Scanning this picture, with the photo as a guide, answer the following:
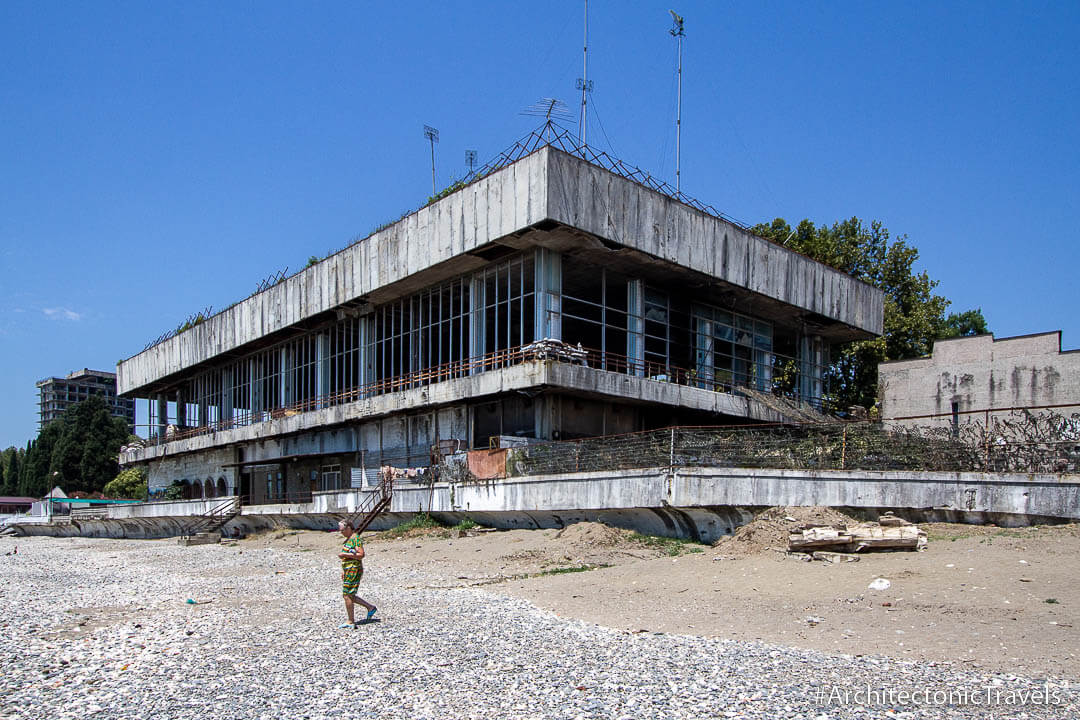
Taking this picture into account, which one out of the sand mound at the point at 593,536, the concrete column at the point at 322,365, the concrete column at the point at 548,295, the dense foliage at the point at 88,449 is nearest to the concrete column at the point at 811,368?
the concrete column at the point at 548,295

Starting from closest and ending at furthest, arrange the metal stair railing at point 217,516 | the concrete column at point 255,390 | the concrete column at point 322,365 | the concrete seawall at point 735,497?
the concrete seawall at point 735,497 < the metal stair railing at point 217,516 < the concrete column at point 322,365 < the concrete column at point 255,390

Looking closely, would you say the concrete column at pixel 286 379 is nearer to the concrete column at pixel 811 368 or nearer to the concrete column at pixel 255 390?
the concrete column at pixel 255 390

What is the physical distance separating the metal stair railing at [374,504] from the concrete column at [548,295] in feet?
23.5

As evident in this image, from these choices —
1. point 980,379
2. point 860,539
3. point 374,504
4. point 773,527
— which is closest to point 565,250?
point 374,504

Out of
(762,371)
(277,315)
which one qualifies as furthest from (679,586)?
(277,315)

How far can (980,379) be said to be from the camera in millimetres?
36062

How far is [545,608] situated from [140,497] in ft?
188

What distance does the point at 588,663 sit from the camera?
35.8 feet

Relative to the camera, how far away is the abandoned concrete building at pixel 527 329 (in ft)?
105

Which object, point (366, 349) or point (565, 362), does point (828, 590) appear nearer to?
point (565, 362)

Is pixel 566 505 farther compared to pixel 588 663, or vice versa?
pixel 566 505

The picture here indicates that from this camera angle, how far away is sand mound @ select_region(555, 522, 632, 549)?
2097 cm

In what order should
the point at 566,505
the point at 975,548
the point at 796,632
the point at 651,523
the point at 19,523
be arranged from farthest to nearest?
the point at 19,523 → the point at 566,505 → the point at 651,523 → the point at 975,548 → the point at 796,632

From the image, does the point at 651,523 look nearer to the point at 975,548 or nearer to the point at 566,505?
the point at 566,505
